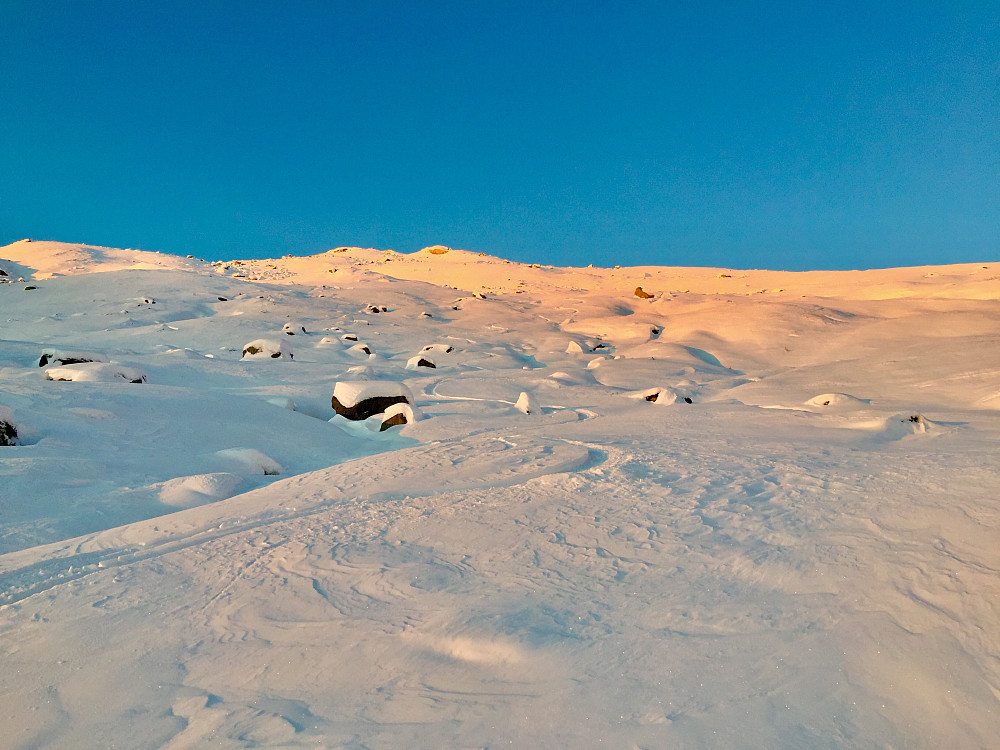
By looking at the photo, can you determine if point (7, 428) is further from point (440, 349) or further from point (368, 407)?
point (440, 349)

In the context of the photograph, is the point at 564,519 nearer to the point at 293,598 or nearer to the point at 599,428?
the point at 293,598

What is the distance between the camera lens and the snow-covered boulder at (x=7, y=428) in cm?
378

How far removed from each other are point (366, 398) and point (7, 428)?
109 inches

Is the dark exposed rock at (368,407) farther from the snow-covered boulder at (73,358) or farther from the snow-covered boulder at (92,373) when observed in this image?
the snow-covered boulder at (73,358)

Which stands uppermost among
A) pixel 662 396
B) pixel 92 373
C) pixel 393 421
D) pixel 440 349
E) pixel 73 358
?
pixel 440 349

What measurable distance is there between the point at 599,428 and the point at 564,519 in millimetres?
2242

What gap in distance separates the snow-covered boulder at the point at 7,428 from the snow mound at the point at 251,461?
1185mm

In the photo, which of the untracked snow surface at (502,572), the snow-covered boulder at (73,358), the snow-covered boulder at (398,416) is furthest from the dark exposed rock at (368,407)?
the snow-covered boulder at (73,358)

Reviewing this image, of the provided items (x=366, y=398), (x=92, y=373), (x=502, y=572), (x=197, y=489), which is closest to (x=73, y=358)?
(x=92, y=373)

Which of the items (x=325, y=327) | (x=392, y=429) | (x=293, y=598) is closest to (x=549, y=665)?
(x=293, y=598)

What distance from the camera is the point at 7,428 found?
3830 mm

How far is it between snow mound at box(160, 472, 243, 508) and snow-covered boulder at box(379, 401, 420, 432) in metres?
1.92

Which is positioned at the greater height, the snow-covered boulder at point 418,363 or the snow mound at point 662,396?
the snow-covered boulder at point 418,363

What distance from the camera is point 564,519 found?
2.65 meters
